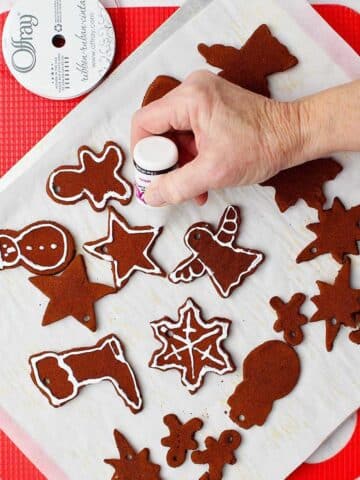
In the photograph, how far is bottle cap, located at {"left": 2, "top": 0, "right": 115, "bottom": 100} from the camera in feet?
3.52

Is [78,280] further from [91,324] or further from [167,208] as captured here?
[167,208]

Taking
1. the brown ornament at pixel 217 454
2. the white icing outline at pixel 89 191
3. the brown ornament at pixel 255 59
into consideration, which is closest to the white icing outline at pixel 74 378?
the brown ornament at pixel 217 454

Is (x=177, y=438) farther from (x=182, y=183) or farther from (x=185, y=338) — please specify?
(x=182, y=183)

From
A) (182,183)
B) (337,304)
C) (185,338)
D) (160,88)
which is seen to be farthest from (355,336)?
(160,88)

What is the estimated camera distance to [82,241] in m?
1.09

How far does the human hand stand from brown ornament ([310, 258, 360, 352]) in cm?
22

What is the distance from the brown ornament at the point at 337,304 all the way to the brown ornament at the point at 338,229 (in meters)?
0.03

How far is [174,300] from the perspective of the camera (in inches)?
42.9

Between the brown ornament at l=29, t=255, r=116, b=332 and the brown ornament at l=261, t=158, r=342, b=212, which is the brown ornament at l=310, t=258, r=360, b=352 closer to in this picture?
the brown ornament at l=261, t=158, r=342, b=212

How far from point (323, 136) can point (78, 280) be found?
0.45 metres

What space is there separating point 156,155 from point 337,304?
0.40 m

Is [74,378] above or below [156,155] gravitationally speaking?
below

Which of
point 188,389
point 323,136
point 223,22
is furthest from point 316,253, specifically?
point 223,22

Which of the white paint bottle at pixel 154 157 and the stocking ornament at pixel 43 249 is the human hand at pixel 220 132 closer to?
the white paint bottle at pixel 154 157
